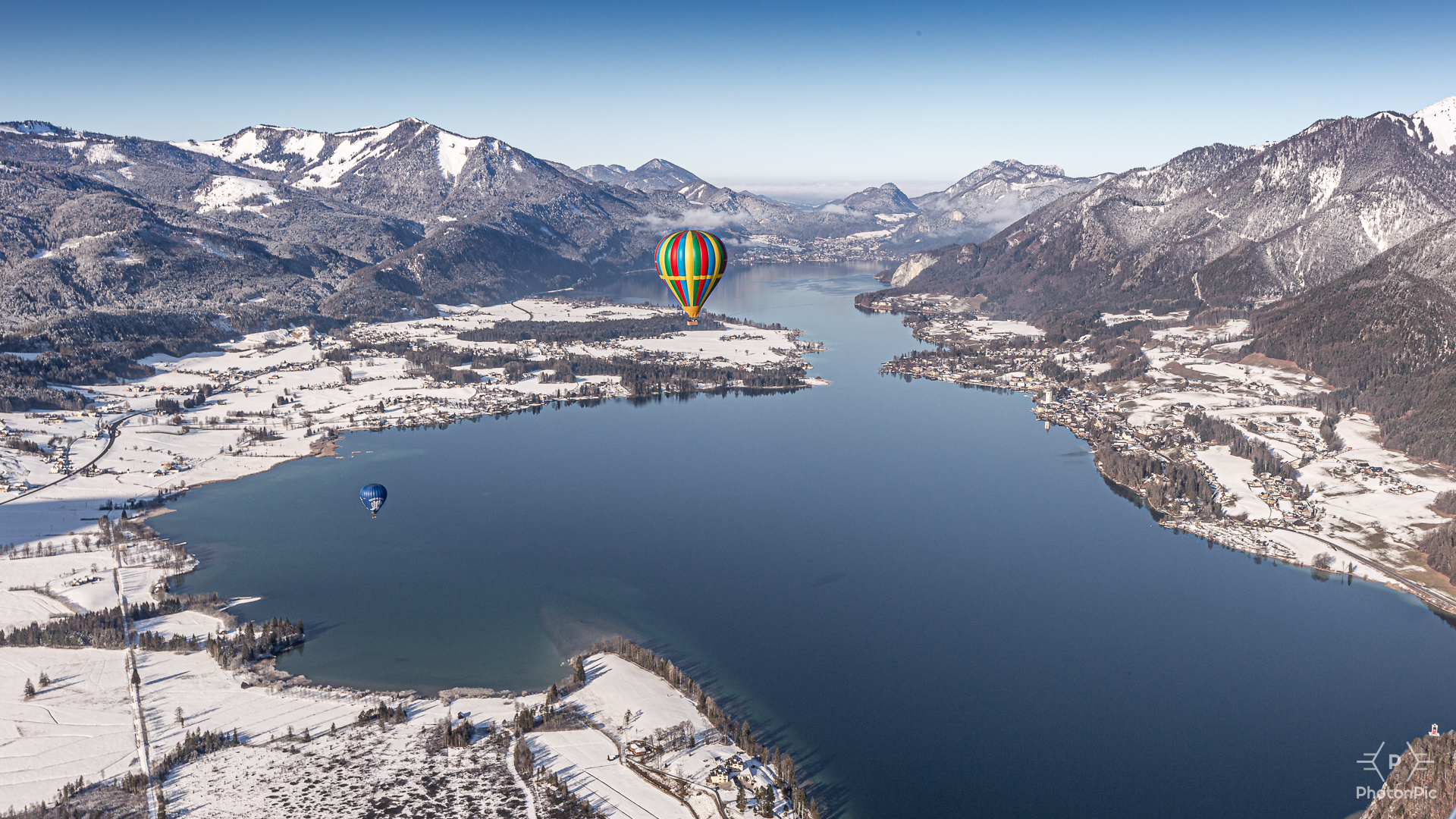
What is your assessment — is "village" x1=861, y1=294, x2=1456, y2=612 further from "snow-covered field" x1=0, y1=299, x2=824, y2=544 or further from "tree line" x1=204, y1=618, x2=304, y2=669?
"tree line" x1=204, y1=618, x2=304, y2=669

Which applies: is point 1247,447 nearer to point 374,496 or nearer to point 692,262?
point 692,262

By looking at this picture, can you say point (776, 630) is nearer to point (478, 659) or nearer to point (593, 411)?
point (478, 659)

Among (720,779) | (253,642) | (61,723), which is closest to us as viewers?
(720,779)

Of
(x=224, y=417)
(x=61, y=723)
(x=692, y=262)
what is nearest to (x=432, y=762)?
(x=61, y=723)

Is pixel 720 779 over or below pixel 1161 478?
below

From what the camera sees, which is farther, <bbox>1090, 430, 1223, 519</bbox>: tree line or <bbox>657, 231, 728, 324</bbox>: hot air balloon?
<bbox>657, 231, 728, 324</bbox>: hot air balloon

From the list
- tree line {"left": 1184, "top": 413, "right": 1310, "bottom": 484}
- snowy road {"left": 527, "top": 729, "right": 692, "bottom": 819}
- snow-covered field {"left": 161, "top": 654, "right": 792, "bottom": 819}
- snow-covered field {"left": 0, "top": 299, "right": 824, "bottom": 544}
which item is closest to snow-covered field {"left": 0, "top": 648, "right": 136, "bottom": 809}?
snow-covered field {"left": 161, "top": 654, "right": 792, "bottom": 819}

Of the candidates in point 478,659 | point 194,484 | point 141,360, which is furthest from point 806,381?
point 141,360
